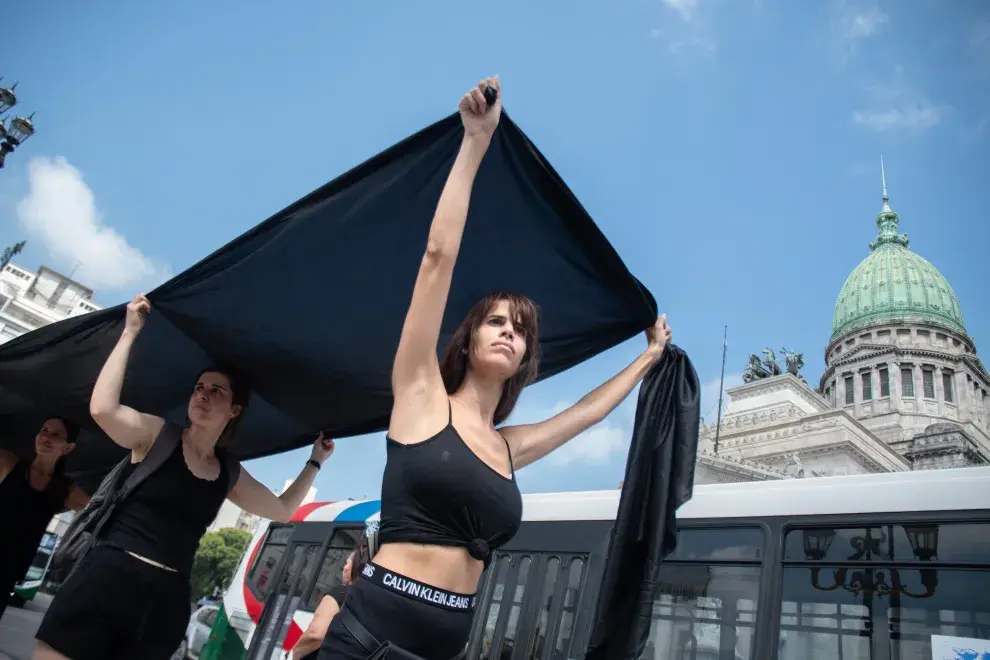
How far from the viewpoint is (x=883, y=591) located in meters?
4.34

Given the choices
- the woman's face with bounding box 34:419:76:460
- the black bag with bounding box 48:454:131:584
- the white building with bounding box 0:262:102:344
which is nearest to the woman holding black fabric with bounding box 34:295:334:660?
the black bag with bounding box 48:454:131:584

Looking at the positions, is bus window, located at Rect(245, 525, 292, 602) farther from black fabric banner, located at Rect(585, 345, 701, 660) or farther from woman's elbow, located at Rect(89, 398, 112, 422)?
black fabric banner, located at Rect(585, 345, 701, 660)

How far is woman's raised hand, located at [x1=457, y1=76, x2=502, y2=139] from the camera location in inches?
79.9

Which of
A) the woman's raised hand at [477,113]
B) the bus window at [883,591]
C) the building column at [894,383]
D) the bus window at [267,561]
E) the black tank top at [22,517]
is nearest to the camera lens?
the woman's raised hand at [477,113]

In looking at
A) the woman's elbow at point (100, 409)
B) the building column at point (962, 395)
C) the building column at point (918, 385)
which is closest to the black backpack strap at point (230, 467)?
the woman's elbow at point (100, 409)

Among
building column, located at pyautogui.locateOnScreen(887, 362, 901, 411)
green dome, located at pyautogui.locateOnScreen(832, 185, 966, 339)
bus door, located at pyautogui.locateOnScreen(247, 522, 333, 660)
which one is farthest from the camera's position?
green dome, located at pyautogui.locateOnScreen(832, 185, 966, 339)

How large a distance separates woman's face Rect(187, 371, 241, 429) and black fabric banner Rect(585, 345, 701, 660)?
2090 mm

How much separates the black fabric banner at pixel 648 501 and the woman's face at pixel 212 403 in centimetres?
209

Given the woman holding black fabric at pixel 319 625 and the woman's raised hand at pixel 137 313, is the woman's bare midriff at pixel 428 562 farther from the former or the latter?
the woman's raised hand at pixel 137 313

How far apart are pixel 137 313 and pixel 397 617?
94.3 inches

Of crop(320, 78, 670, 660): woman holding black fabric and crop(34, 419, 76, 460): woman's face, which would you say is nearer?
crop(320, 78, 670, 660): woman holding black fabric

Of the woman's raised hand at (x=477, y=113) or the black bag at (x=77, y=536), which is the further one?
the black bag at (x=77, y=536)

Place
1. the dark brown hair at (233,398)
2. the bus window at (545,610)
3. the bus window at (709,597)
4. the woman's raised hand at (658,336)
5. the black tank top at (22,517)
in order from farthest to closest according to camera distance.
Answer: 1. the bus window at (545,610)
2. the bus window at (709,597)
3. the black tank top at (22,517)
4. the dark brown hair at (233,398)
5. the woman's raised hand at (658,336)

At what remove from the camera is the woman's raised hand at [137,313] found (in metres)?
3.10
